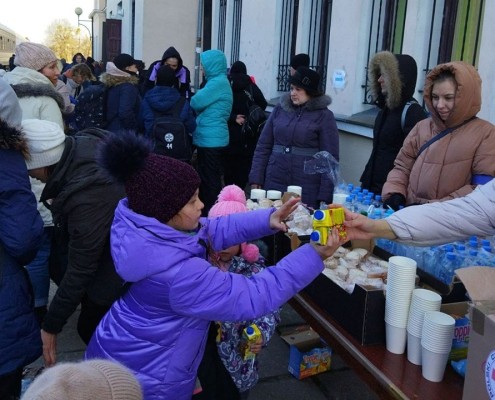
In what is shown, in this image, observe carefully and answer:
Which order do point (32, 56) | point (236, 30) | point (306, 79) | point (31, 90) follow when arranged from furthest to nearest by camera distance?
1. point (236, 30)
2. point (32, 56)
3. point (306, 79)
4. point (31, 90)

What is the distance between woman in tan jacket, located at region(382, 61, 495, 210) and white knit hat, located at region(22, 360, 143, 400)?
2.31m

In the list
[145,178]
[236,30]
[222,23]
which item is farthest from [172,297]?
[222,23]

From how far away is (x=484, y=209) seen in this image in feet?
6.32

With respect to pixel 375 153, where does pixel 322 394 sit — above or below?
below

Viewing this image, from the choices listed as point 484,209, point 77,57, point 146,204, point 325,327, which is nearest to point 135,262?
point 146,204

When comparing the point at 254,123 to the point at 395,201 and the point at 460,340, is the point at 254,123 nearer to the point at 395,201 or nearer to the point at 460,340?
the point at 395,201

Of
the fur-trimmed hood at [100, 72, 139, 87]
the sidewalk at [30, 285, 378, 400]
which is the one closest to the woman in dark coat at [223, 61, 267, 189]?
the fur-trimmed hood at [100, 72, 139, 87]

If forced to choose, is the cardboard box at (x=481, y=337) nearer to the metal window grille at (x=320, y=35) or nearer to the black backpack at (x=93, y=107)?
the black backpack at (x=93, y=107)

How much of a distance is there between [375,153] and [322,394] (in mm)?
1821

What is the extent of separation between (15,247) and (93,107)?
368 centimetres

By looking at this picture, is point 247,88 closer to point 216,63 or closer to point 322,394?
point 216,63

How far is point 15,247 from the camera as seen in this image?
206cm

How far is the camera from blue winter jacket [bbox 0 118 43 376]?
2.04 metres

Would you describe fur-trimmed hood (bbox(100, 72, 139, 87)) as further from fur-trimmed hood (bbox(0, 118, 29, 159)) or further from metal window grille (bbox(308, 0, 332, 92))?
fur-trimmed hood (bbox(0, 118, 29, 159))
